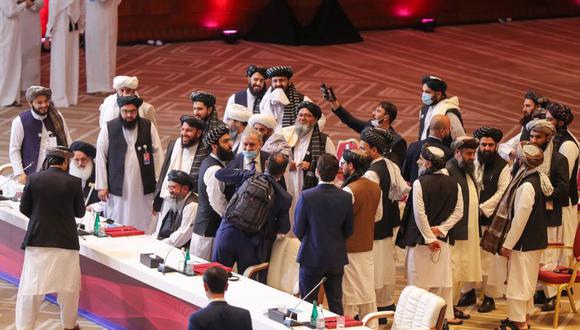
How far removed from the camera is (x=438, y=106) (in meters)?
10.3

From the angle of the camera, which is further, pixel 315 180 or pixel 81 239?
pixel 315 180

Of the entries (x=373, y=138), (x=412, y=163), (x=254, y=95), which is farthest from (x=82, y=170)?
(x=412, y=163)

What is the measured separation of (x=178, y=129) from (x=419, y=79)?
4178 mm

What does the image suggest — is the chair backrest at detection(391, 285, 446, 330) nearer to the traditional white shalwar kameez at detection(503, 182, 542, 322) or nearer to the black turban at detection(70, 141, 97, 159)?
the traditional white shalwar kameez at detection(503, 182, 542, 322)

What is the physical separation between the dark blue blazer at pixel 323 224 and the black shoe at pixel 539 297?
2.03m

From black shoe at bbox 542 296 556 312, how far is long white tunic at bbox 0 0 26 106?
7.37 m

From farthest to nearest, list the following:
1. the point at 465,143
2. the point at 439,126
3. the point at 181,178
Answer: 1. the point at 439,126
2. the point at 465,143
3. the point at 181,178

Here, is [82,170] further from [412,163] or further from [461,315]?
[461,315]

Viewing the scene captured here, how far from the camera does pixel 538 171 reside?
331 inches

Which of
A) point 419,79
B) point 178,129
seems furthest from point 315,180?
point 419,79

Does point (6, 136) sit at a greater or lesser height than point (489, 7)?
lesser

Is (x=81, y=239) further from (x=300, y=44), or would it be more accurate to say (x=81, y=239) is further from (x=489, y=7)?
(x=489, y=7)

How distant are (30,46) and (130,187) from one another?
599 centimetres

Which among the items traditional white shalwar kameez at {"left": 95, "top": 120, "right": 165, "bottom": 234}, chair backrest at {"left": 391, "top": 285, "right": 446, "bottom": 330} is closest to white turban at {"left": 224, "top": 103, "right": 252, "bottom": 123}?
traditional white shalwar kameez at {"left": 95, "top": 120, "right": 165, "bottom": 234}
